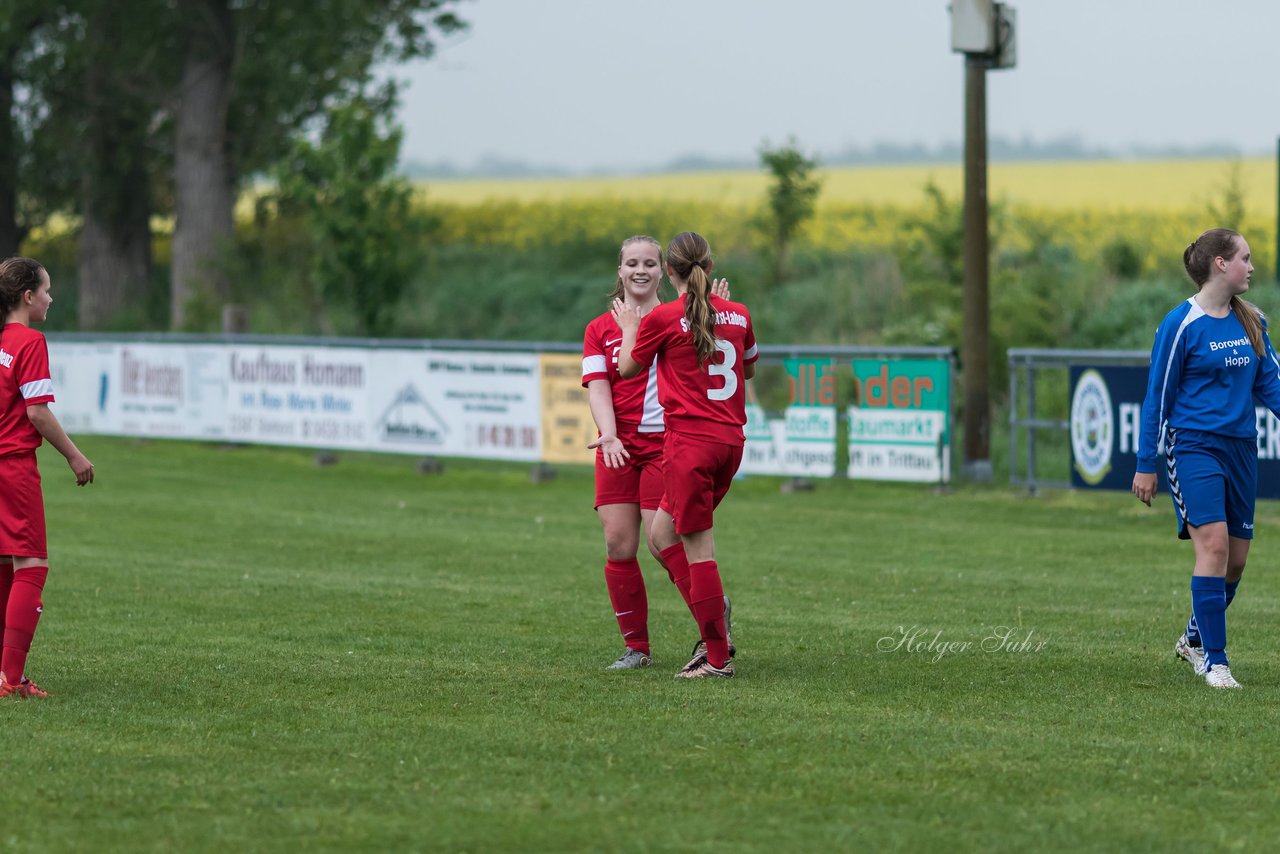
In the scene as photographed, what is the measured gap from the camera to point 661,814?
18.4ft

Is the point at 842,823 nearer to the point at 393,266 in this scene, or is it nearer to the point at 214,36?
the point at 393,266

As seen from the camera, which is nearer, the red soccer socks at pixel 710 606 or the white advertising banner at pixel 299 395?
the red soccer socks at pixel 710 606

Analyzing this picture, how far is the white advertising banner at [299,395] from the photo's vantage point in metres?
20.8

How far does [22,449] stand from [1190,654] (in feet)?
17.1

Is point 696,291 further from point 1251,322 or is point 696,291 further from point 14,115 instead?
A: point 14,115

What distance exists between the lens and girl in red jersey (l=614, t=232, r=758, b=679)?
7.78 meters

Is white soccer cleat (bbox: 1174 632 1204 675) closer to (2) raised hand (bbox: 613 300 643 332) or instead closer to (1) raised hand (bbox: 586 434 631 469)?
(1) raised hand (bbox: 586 434 631 469)

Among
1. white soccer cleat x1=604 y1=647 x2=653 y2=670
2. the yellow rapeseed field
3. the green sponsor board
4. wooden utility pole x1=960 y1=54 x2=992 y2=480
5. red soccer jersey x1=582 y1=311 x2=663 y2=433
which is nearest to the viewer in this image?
red soccer jersey x1=582 y1=311 x2=663 y2=433

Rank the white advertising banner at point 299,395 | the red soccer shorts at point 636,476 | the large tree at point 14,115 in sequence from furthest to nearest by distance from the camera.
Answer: the large tree at point 14,115 → the white advertising banner at point 299,395 → the red soccer shorts at point 636,476

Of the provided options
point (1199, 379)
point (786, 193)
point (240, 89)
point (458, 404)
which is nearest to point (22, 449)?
point (1199, 379)

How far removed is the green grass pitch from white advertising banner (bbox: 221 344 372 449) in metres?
6.31

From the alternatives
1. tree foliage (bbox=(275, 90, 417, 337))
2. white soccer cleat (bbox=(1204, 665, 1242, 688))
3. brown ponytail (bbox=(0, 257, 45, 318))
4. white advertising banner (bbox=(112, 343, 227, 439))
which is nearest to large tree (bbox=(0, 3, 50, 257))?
tree foliage (bbox=(275, 90, 417, 337))

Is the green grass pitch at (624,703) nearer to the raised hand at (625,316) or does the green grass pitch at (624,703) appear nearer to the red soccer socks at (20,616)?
the red soccer socks at (20,616)

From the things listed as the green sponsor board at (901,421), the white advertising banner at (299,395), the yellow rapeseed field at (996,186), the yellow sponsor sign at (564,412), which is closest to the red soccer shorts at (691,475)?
the green sponsor board at (901,421)
